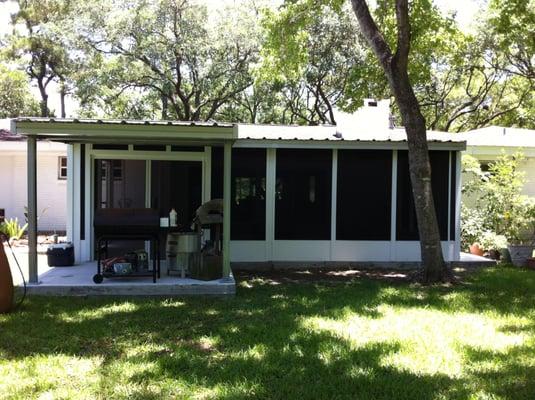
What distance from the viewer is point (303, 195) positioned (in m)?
10.4

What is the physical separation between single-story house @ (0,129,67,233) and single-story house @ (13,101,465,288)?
640cm

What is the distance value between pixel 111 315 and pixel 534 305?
5.38m

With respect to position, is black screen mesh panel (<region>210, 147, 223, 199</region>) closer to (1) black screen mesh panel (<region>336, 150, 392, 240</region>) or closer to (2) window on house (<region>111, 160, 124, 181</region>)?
(2) window on house (<region>111, 160, 124, 181</region>)

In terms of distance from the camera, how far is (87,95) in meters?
21.9

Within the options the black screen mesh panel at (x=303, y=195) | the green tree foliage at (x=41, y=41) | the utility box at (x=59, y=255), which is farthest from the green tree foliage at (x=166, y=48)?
the utility box at (x=59, y=255)

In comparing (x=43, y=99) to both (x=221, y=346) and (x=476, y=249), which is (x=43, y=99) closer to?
(x=476, y=249)

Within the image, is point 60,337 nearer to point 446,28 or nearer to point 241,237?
point 241,237

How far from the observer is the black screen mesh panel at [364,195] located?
34.4ft

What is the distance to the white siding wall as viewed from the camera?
15875mm

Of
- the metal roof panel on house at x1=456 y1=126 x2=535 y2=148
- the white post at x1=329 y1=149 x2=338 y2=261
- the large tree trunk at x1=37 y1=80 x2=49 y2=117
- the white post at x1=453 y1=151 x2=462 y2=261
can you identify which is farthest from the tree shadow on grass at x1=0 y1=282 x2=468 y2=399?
the large tree trunk at x1=37 y1=80 x2=49 y2=117

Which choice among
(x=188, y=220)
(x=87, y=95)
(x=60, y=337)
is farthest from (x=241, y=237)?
(x=87, y=95)

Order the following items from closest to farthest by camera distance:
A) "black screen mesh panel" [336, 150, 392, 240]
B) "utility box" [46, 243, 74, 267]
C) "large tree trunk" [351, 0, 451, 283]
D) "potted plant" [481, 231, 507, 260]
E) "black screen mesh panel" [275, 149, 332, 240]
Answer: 1. "large tree trunk" [351, 0, 451, 283]
2. "utility box" [46, 243, 74, 267]
3. "black screen mesh panel" [275, 149, 332, 240]
4. "black screen mesh panel" [336, 150, 392, 240]
5. "potted plant" [481, 231, 507, 260]

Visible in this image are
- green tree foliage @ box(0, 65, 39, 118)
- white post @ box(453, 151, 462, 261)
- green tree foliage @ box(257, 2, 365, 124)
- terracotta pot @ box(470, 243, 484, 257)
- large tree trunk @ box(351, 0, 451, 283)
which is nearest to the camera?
large tree trunk @ box(351, 0, 451, 283)

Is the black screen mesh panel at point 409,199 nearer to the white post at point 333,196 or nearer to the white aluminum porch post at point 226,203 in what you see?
the white post at point 333,196
